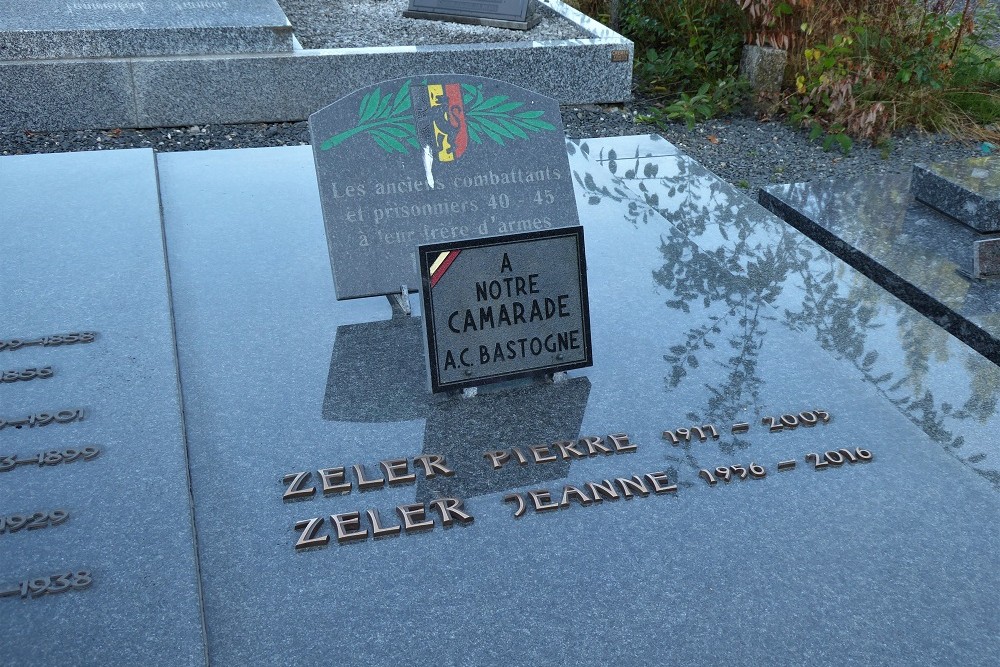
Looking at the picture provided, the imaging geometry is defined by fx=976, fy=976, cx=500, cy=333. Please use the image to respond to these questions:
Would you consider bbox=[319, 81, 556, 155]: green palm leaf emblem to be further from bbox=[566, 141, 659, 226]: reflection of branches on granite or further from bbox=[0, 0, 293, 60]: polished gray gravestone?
bbox=[0, 0, 293, 60]: polished gray gravestone

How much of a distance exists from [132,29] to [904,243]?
4369 millimetres

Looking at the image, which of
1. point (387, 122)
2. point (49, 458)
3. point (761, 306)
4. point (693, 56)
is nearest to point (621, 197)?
point (761, 306)

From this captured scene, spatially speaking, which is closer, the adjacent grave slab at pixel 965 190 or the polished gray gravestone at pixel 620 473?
the polished gray gravestone at pixel 620 473

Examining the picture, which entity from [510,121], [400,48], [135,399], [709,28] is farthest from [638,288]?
[709,28]

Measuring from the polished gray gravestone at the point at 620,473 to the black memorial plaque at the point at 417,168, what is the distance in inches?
10.3

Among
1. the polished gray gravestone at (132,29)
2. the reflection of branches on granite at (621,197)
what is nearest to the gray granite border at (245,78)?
the polished gray gravestone at (132,29)

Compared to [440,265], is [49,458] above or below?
below

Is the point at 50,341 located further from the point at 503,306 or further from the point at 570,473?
the point at 570,473

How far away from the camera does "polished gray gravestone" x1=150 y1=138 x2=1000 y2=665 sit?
185cm

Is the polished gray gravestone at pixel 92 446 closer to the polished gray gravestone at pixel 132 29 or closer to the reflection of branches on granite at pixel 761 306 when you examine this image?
the reflection of branches on granite at pixel 761 306

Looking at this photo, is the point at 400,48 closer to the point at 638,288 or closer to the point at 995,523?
the point at 638,288

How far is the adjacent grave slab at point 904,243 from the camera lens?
3.34 m

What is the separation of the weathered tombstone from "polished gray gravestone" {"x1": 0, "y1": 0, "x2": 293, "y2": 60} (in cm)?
153

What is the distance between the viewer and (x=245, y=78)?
19.2 ft
